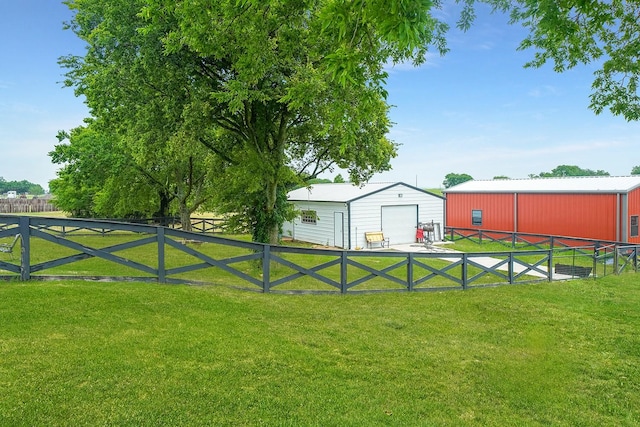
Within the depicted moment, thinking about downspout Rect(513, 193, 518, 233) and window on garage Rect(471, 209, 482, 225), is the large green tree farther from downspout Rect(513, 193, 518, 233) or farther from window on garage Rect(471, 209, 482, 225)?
window on garage Rect(471, 209, 482, 225)

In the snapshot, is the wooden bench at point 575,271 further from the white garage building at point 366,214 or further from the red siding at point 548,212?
the white garage building at point 366,214

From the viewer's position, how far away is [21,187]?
120 meters

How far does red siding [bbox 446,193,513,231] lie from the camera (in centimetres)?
2383

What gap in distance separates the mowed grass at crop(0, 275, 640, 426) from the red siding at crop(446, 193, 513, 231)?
17.8 m

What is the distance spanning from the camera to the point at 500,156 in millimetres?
27359

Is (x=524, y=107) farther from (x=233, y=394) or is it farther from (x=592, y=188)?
(x=233, y=394)

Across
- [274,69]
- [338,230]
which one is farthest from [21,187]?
[274,69]

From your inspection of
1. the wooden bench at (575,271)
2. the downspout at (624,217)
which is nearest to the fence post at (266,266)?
the wooden bench at (575,271)

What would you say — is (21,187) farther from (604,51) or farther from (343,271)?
(604,51)

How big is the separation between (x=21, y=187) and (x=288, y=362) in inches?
5744

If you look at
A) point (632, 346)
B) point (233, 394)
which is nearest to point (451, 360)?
point (233, 394)

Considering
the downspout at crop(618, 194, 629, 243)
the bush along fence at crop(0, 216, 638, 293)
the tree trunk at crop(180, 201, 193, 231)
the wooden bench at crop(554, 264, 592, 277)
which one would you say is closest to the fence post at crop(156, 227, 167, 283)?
the bush along fence at crop(0, 216, 638, 293)

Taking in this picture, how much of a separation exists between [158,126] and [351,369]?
9441mm

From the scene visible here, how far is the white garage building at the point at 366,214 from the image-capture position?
20.5 metres
